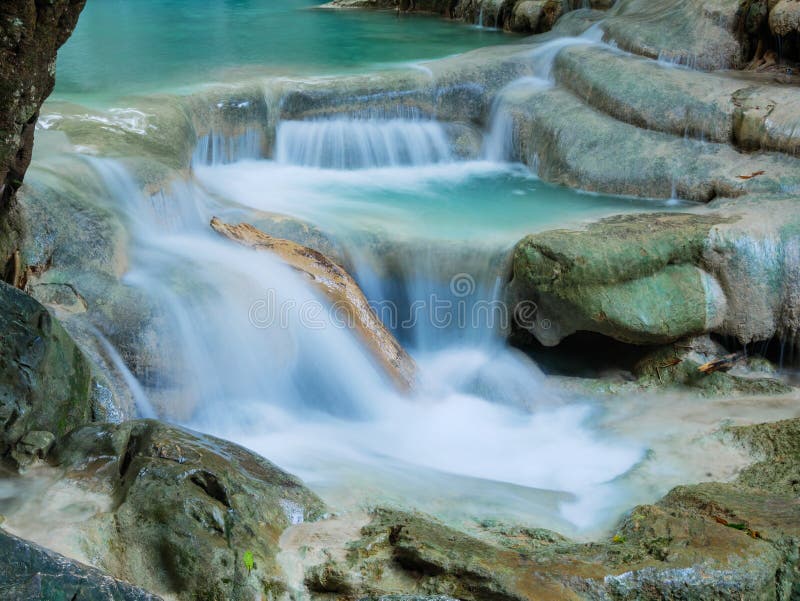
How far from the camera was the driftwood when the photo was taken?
5934 mm

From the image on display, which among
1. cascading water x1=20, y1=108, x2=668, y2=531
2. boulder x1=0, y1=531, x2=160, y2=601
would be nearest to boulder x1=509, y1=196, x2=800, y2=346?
cascading water x1=20, y1=108, x2=668, y2=531

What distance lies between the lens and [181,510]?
9.81ft

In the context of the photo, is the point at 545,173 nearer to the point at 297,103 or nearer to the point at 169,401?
the point at 297,103

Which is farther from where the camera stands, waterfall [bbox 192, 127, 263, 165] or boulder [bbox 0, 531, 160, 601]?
waterfall [bbox 192, 127, 263, 165]

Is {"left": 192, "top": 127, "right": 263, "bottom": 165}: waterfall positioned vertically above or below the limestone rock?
below

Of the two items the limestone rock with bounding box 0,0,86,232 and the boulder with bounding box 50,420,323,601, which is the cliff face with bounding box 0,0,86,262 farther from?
the boulder with bounding box 50,420,323,601

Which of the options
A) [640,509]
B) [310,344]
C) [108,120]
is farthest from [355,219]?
[640,509]

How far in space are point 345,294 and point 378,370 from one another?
1.96 feet

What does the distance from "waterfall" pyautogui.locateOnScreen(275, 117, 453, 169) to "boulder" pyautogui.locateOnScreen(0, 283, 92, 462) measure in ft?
16.8

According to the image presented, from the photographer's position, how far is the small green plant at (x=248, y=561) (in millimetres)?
2926

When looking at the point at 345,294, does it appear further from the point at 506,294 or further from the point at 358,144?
the point at 358,144

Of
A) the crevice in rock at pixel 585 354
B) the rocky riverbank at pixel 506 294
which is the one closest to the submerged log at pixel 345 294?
the rocky riverbank at pixel 506 294

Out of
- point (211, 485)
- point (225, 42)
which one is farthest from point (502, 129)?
point (211, 485)

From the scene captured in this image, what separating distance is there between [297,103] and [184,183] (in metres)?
2.71
